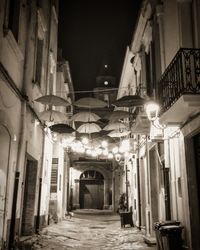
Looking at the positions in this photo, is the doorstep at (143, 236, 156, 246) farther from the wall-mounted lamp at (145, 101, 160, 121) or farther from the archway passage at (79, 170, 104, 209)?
the archway passage at (79, 170, 104, 209)

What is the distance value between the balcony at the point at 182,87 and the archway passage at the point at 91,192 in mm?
30399

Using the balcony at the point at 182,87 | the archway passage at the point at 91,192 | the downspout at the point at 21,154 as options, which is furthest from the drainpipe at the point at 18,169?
the archway passage at the point at 91,192

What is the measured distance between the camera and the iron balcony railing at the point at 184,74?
28.2 feet

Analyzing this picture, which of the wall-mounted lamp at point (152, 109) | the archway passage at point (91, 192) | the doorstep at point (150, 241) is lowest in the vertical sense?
the doorstep at point (150, 241)

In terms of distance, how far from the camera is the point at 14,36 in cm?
1070

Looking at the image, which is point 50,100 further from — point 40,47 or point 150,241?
point 150,241

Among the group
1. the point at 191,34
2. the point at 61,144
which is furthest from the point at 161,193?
the point at 61,144

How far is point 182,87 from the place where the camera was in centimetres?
853

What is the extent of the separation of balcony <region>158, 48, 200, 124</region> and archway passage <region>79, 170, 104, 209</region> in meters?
30.4

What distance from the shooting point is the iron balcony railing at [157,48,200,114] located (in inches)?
339

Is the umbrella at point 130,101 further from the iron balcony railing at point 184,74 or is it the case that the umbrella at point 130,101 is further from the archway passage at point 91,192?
the archway passage at point 91,192

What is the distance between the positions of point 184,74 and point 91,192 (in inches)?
1259

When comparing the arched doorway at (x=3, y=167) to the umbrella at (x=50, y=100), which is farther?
the umbrella at (x=50, y=100)

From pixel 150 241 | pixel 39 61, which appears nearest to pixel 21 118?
pixel 39 61
